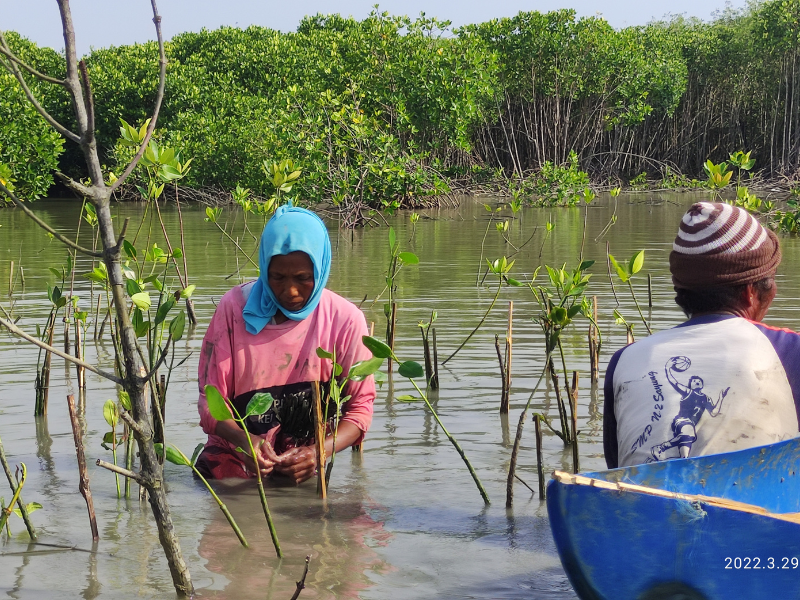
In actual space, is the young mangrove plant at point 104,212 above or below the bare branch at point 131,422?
above

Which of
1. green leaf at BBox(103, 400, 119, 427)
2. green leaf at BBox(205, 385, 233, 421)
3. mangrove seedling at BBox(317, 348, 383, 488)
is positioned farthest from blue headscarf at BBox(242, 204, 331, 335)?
green leaf at BBox(205, 385, 233, 421)

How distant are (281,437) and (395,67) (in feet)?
46.4

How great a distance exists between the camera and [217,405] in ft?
7.82

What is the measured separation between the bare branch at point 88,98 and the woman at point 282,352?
1187mm

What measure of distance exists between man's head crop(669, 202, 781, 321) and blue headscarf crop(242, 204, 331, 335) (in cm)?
140

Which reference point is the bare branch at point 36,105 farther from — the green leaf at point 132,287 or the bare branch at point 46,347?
the green leaf at point 132,287

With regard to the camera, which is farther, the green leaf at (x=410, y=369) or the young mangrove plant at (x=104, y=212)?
the green leaf at (x=410, y=369)

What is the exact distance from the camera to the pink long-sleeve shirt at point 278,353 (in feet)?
11.0

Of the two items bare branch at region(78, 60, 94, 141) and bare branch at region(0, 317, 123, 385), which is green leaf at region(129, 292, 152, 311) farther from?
bare branch at region(78, 60, 94, 141)

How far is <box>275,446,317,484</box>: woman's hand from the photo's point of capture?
11.0 ft

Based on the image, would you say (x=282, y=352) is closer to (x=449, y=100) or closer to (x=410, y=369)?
(x=410, y=369)

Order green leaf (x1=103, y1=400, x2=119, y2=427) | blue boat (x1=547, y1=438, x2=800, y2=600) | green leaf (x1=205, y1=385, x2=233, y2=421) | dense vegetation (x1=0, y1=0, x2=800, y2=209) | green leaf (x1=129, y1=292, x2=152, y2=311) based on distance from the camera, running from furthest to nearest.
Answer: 1. dense vegetation (x1=0, y1=0, x2=800, y2=209)
2. green leaf (x1=103, y1=400, x2=119, y2=427)
3. green leaf (x1=129, y1=292, x2=152, y2=311)
4. green leaf (x1=205, y1=385, x2=233, y2=421)
5. blue boat (x1=547, y1=438, x2=800, y2=600)

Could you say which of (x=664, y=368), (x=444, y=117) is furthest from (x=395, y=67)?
(x=664, y=368)

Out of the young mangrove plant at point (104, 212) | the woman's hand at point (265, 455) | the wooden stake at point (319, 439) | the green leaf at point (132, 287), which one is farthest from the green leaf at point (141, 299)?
the woman's hand at point (265, 455)
